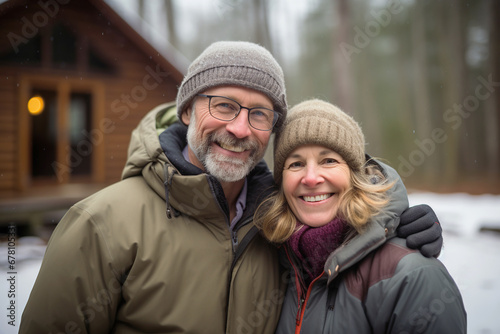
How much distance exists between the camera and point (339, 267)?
183 cm

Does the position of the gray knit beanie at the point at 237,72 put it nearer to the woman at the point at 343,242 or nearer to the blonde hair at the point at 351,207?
the woman at the point at 343,242

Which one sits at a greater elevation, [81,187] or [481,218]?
[481,218]

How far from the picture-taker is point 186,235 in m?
2.06

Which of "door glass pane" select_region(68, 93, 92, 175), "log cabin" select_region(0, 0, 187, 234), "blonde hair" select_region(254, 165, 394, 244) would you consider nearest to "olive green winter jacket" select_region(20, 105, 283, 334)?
"blonde hair" select_region(254, 165, 394, 244)

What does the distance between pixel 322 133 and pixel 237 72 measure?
2.27 feet

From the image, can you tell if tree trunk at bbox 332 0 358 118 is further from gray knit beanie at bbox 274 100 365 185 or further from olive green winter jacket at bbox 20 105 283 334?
olive green winter jacket at bbox 20 105 283 334

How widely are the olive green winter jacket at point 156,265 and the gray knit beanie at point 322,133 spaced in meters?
0.54

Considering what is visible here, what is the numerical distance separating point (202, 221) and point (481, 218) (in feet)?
32.4

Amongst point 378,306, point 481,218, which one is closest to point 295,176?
point 378,306

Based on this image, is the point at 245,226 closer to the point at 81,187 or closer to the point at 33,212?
the point at 33,212

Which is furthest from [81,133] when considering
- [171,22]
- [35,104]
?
[171,22]

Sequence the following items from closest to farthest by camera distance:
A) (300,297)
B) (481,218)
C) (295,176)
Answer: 1. (300,297)
2. (295,176)
3. (481,218)

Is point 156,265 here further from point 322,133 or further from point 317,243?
point 322,133

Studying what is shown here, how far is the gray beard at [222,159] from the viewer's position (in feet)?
7.40
